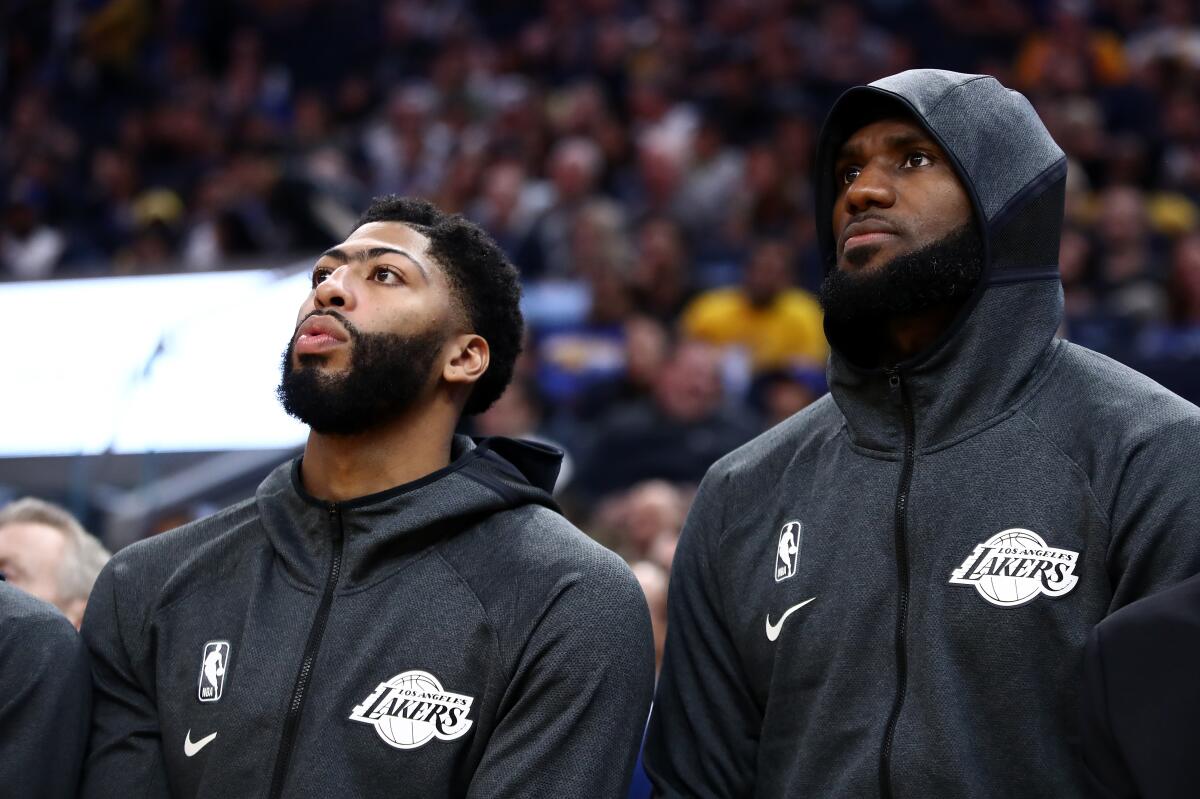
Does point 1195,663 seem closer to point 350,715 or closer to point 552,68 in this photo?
point 350,715

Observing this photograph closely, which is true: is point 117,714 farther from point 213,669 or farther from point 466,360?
point 466,360

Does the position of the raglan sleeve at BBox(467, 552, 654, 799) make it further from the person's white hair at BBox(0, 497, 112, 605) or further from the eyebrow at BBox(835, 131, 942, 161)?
the person's white hair at BBox(0, 497, 112, 605)

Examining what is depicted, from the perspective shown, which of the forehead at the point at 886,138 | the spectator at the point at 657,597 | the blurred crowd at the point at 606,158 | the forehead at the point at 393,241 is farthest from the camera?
the blurred crowd at the point at 606,158

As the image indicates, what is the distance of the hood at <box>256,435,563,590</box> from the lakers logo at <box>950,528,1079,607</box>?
889 millimetres

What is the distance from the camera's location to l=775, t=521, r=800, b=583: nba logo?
2797 mm

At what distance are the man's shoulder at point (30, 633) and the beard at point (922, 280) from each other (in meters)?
1.57

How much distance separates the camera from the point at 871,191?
2.86 meters

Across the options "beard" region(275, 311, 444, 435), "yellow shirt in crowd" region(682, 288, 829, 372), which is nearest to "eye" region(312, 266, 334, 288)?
"beard" region(275, 311, 444, 435)

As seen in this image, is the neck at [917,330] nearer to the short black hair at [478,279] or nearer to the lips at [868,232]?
the lips at [868,232]

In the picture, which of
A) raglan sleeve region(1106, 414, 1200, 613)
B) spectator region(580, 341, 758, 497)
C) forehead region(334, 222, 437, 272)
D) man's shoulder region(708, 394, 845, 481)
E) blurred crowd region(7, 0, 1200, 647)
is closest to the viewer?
raglan sleeve region(1106, 414, 1200, 613)

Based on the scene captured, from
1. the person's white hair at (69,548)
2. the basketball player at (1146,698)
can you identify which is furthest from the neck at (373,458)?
the basketball player at (1146,698)

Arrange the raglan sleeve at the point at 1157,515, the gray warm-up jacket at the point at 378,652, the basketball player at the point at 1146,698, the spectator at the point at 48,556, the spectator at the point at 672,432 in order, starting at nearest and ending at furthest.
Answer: the basketball player at the point at 1146,698 < the raglan sleeve at the point at 1157,515 < the gray warm-up jacket at the point at 378,652 < the spectator at the point at 48,556 < the spectator at the point at 672,432

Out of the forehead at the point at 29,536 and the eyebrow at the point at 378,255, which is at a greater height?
the eyebrow at the point at 378,255

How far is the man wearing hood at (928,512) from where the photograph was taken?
8.16ft
